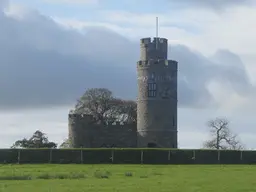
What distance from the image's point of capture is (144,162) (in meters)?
61.6

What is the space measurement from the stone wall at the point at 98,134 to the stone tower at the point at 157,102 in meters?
2.82

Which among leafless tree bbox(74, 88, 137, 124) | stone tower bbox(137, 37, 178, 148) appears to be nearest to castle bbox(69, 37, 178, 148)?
stone tower bbox(137, 37, 178, 148)

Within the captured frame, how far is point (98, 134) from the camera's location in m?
90.3

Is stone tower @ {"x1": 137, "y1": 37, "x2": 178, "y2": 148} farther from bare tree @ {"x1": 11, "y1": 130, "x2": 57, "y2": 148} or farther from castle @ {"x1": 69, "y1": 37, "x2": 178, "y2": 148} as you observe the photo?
bare tree @ {"x1": 11, "y1": 130, "x2": 57, "y2": 148}

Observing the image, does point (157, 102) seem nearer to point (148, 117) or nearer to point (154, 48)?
point (148, 117)

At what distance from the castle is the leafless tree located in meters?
6.96

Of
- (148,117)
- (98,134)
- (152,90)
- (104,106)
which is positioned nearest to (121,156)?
(148,117)

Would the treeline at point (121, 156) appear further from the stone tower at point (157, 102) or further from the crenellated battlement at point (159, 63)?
the crenellated battlement at point (159, 63)

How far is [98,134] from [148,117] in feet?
26.1

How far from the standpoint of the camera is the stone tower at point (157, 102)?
8569 centimetres
